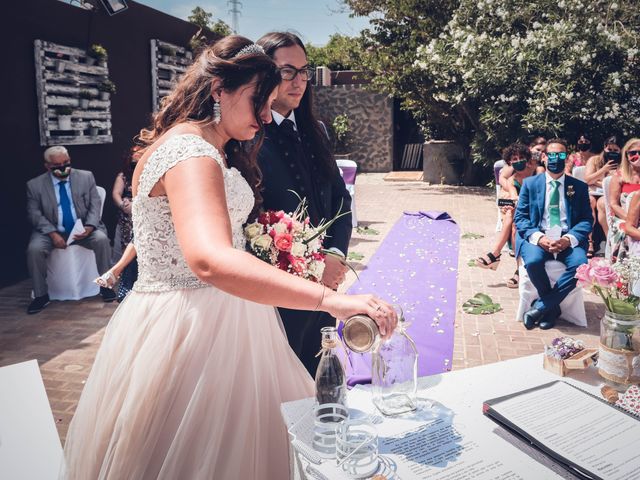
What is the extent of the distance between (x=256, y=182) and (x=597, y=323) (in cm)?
471

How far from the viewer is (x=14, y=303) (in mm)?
6504

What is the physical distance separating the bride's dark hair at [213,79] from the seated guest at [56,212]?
5.14 metres

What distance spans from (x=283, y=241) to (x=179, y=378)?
0.61 metres

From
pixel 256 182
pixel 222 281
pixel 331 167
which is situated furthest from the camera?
pixel 331 167

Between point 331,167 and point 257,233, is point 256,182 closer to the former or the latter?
point 257,233

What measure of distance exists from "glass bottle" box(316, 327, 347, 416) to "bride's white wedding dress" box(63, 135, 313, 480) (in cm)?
33

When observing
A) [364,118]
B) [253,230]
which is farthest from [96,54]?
[364,118]

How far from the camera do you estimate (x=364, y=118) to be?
2167 cm

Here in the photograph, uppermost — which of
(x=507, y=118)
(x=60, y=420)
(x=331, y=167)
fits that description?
(x=507, y=118)

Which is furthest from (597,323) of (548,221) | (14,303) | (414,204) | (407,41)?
(407,41)

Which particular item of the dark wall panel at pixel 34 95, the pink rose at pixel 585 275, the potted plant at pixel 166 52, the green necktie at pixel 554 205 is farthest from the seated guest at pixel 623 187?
the potted plant at pixel 166 52

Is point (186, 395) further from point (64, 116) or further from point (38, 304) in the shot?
point (64, 116)

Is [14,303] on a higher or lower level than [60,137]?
lower

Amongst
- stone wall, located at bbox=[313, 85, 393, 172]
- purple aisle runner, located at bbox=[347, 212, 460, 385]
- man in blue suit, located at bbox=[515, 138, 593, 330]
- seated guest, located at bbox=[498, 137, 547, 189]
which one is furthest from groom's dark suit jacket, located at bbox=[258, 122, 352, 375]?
stone wall, located at bbox=[313, 85, 393, 172]
